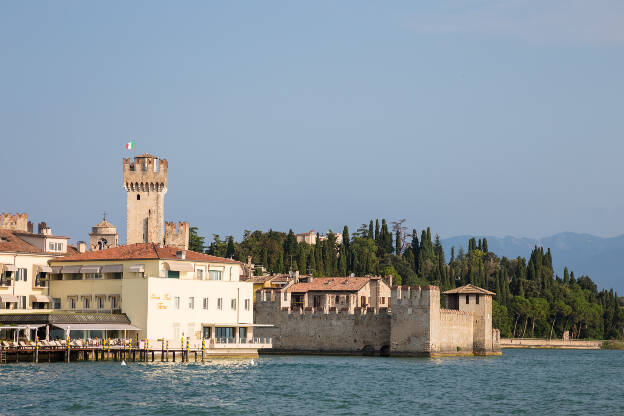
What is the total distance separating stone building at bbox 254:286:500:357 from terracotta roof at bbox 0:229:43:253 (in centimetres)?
2413

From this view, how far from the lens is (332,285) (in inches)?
3866

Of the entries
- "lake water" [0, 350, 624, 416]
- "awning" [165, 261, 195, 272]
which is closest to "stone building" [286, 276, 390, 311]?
"lake water" [0, 350, 624, 416]

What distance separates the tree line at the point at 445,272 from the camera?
→ 124875 millimetres

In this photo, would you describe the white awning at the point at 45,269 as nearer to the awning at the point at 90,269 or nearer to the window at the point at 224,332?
the awning at the point at 90,269

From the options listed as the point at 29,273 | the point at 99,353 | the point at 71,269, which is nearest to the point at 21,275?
the point at 29,273

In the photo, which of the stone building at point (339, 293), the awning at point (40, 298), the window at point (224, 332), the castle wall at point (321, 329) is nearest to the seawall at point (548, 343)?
the stone building at point (339, 293)

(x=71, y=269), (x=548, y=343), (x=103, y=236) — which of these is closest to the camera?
(x=71, y=269)

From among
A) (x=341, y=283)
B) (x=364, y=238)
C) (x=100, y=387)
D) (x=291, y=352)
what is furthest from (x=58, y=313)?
(x=364, y=238)

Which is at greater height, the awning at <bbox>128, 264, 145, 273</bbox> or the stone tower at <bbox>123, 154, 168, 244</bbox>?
the stone tower at <bbox>123, 154, 168, 244</bbox>

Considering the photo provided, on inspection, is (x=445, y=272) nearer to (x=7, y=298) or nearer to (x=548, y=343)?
(x=548, y=343)

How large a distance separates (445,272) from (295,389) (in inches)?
3276

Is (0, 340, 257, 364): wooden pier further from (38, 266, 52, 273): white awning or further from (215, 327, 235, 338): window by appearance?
(38, 266, 52, 273): white awning

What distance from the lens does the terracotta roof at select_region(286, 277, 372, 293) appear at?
97.3 metres

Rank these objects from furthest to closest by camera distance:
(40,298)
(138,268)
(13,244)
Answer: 1. (13,244)
2. (40,298)
3. (138,268)
